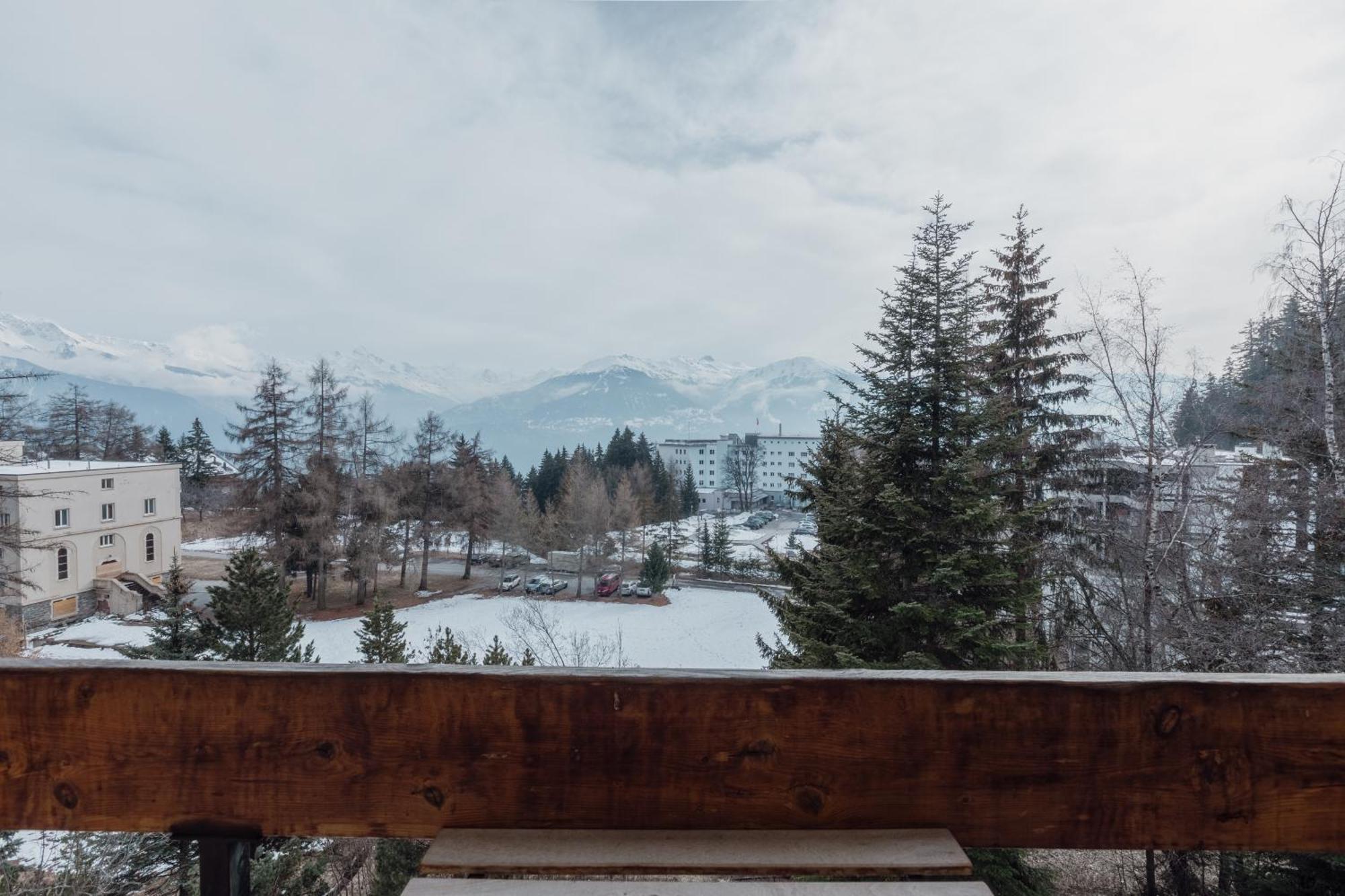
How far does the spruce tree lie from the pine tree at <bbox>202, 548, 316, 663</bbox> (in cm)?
805

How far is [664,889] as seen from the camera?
83cm

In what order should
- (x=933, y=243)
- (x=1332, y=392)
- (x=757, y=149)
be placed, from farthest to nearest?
(x=757, y=149) → (x=933, y=243) → (x=1332, y=392)

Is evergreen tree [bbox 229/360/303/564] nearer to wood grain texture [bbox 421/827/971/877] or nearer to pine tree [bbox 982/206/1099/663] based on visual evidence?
pine tree [bbox 982/206/1099/663]

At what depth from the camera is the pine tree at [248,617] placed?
9500mm

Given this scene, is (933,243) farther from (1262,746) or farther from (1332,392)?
(1262,746)

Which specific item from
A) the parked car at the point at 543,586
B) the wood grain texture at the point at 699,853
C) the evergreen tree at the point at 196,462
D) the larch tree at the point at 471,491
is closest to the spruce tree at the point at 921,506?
the wood grain texture at the point at 699,853

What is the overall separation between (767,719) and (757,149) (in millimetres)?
18484

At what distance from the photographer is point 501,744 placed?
3.24ft

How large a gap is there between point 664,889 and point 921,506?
734cm

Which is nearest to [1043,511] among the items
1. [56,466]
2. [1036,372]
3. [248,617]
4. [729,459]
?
[1036,372]

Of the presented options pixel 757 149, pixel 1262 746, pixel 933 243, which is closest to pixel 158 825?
pixel 1262 746

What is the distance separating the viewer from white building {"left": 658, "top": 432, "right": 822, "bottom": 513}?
201ft

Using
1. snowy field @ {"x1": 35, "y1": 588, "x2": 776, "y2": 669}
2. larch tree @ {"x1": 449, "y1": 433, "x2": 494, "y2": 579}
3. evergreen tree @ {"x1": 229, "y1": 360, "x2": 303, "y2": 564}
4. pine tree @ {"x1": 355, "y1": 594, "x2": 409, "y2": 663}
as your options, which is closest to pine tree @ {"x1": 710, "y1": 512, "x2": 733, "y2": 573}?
snowy field @ {"x1": 35, "y1": 588, "x2": 776, "y2": 669}

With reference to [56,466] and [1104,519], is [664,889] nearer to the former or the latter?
[1104,519]
